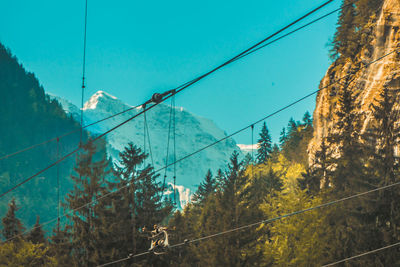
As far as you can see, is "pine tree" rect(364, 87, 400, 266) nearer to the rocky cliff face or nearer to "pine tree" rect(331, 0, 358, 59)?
the rocky cliff face

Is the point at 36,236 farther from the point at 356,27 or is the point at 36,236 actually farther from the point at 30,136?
the point at 30,136

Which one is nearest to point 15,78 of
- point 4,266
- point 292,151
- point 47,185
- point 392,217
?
point 47,185

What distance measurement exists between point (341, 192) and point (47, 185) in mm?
120563

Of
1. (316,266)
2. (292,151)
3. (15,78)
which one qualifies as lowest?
(316,266)

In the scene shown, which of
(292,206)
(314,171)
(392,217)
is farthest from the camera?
(314,171)

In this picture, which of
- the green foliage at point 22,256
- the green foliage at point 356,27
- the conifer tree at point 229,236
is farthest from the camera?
the green foliage at point 356,27

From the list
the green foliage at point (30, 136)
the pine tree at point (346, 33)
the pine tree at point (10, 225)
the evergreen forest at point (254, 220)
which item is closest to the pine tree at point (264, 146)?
the pine tree at point (346, 33)

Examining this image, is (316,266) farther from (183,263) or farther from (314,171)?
(314,171)

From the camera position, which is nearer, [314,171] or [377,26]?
[314,171]

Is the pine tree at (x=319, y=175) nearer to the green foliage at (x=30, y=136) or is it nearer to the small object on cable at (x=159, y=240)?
the small object on cable at (x=159, y=240)

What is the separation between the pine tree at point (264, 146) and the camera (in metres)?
86.4

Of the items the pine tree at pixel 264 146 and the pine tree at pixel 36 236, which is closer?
the pine tree at pixel 36 236

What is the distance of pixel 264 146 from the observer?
87.9 metres

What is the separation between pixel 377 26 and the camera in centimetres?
4400
